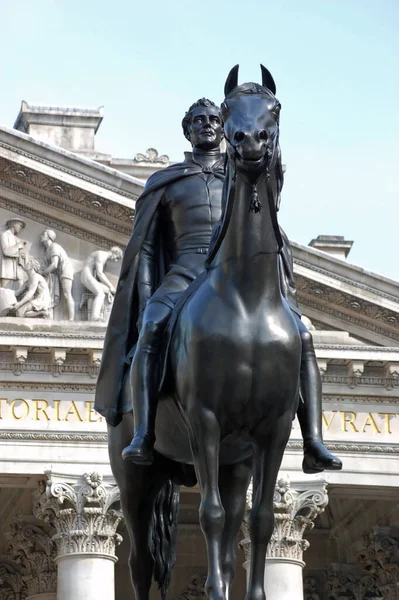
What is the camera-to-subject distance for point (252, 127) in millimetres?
9555

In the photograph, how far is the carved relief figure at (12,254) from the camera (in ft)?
117

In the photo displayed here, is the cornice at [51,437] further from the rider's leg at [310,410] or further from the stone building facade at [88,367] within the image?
the rider's leg at [310,410]

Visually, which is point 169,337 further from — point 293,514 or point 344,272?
point 344,272

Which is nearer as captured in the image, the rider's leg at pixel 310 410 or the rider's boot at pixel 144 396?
the rider's boot at pixel 144 396

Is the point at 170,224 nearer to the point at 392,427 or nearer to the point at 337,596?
the point at 392,427

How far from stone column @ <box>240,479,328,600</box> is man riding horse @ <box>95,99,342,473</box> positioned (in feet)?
73.5

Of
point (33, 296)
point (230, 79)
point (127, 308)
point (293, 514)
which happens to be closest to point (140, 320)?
point (127, 308)

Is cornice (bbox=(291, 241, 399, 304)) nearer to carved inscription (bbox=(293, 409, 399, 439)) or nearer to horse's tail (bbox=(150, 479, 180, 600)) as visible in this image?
carved inscription (bbox=(293, 409, 399, 439))

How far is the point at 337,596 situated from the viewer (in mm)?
40812

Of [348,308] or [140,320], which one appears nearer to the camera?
[140,320]

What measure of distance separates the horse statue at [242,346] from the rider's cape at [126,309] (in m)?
0.84

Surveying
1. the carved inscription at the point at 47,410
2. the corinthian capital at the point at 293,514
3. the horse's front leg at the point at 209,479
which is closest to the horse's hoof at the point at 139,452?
the horse's front leg at the point at 209,479

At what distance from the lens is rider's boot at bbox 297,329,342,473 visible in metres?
10.4

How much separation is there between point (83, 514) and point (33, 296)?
4.31 m
